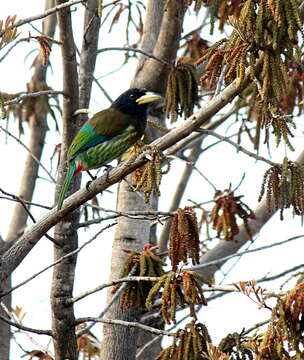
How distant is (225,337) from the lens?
12.7 feet

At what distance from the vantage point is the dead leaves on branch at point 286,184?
450 centimetres

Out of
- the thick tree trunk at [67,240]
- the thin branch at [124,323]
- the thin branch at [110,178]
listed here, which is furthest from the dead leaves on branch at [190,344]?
the thick tree trunk at [67,240]

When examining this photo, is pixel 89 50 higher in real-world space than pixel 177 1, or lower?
lower

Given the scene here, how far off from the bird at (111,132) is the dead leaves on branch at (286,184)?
4.01 ft

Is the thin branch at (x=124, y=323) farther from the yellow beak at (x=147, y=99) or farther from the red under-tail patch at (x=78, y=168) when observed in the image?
the yellow beak at (x=147, y=99)

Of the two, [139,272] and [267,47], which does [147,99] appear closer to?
[139,272]

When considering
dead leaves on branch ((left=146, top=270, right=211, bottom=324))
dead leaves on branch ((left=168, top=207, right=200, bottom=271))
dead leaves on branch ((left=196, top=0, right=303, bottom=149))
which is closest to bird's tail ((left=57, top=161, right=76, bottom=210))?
dead leaves on branch ((left=168, top=207, right=200, bottom=271))

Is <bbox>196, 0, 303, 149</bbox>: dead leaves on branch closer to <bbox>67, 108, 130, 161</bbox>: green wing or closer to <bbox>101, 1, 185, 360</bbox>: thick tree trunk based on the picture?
<bbox>67, 108, 130, 161</bbox>: green wing

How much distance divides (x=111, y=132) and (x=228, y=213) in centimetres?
107

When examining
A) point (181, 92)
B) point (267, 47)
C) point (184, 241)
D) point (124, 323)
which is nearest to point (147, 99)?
point (181, 92)

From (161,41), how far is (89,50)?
3.20 feet

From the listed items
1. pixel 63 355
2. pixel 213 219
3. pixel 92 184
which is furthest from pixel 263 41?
pixel 213 219

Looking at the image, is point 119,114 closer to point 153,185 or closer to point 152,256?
point 152,256

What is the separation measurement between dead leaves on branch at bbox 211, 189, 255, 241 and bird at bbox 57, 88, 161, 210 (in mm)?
851
